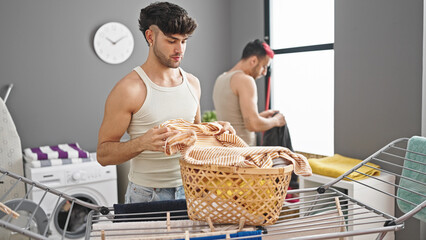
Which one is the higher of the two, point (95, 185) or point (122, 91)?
point (122, 91)

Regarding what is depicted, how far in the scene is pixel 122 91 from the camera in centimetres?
143

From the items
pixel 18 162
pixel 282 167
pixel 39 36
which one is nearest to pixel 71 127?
pixel 18 162

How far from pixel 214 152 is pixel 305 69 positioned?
2618 mm

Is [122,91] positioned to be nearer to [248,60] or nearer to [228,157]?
[228,157]

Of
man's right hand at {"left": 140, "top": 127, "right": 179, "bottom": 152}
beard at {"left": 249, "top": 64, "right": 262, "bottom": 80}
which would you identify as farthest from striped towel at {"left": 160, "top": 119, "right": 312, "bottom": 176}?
beard at {"left": 249, "top": 64, "right": 262, "bottom": 80}

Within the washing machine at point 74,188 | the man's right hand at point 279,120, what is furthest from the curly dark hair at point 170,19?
the washing machine at point 74,188

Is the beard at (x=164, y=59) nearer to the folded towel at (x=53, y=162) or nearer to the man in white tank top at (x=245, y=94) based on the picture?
the man in white tank top at (x=245, y=94)

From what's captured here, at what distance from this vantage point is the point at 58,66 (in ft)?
11.5

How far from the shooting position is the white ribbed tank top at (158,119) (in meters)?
1.46

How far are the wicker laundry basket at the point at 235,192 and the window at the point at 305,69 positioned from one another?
7.77 feet

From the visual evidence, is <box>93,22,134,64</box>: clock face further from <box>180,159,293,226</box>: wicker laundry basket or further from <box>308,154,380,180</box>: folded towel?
<box>180,159,293,226</box>: wicker laundry basket

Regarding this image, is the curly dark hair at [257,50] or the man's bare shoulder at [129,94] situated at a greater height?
the curly dark hair at [257,50]

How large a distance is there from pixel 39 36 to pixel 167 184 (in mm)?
2487

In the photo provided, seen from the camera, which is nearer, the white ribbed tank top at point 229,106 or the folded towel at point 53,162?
the white ribbed tank top at point 229,106
